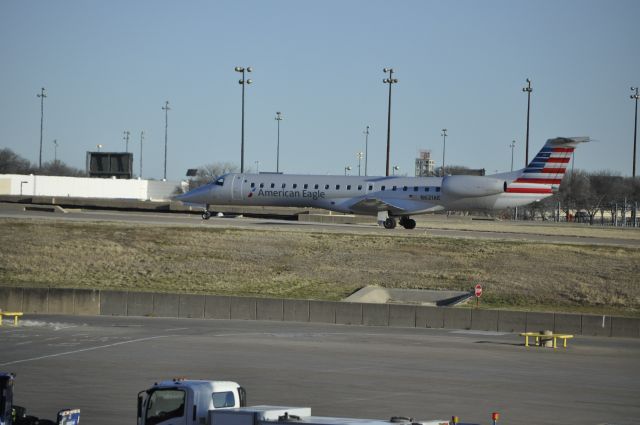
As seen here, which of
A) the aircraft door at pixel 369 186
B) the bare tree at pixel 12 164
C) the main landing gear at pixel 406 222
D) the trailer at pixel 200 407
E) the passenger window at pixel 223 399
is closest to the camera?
the trailer at pixel 200 407

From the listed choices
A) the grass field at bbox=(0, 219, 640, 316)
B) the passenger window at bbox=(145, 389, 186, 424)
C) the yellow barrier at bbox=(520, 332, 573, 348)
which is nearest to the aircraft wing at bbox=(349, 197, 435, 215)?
the grass field at bbox=(0, 219, 640, 316)

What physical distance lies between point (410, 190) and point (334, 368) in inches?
1450

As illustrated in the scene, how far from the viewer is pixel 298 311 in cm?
3844

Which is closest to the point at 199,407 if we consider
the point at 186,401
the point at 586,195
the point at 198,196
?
the point at 186,401

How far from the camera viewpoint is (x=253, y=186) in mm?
65812

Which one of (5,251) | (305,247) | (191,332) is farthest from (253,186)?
(191,332)

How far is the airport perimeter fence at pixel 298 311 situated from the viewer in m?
36.1

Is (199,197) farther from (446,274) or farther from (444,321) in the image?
(444,321)

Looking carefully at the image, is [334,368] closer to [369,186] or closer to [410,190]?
[410,190]

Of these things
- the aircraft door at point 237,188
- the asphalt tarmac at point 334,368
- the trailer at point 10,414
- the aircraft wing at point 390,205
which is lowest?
the asphalt tarmac at point 334,368

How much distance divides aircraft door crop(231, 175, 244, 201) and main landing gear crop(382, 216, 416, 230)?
365 inches

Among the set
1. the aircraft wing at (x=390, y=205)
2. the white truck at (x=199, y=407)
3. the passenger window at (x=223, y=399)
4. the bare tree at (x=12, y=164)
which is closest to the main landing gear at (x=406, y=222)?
the aircraft wing at (x=390, y=205)

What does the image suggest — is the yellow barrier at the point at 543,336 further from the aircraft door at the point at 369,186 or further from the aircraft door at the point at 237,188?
the aircraft door at the point at 237,188

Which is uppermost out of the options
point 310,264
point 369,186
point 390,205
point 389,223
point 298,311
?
point 369,186
